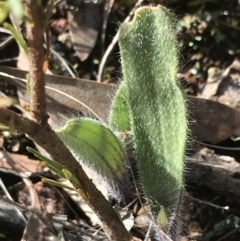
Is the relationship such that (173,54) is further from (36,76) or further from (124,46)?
(36,76)

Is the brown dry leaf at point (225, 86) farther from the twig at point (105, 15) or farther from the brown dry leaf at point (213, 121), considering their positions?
the twig at point (105, 15)

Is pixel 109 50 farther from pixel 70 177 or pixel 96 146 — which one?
pixel 70 177

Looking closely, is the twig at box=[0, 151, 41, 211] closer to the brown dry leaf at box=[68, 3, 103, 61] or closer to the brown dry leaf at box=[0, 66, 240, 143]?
the brown dry leaf at box=[0, 66, 240, 143]

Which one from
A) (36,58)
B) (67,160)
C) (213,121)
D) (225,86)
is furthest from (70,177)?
(225,86)

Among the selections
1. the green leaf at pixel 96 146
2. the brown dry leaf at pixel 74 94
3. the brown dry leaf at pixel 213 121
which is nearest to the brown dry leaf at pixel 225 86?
the brown dry leaf at pixel 213 121

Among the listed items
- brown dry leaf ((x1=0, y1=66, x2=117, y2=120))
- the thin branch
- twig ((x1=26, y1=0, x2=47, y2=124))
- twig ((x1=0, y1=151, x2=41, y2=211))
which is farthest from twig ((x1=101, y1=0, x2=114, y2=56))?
twig ((x1=26, y1=0, x2=47, y2=124))

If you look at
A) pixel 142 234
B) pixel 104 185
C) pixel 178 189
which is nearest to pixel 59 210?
pixel 104 185

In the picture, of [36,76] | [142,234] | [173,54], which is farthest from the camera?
[142,234]
